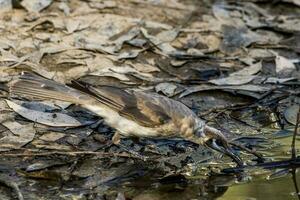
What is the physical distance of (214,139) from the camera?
250 inches

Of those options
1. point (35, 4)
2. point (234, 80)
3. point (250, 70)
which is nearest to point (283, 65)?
point (250, 70)

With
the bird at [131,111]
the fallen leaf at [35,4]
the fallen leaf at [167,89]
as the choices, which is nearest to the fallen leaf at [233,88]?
the fallen leaf at [167,89]

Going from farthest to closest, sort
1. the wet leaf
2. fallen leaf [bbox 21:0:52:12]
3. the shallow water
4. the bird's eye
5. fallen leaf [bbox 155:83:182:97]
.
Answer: fallen leaf [bbox 21:0:52:12]
fallen leaf [bbox 155:83:182:97]
the wet leaf
the bird's eye
the shallow water

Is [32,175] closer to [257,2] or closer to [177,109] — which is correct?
[177,109]

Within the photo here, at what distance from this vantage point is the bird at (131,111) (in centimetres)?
619

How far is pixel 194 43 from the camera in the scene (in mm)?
9117

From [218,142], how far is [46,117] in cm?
163

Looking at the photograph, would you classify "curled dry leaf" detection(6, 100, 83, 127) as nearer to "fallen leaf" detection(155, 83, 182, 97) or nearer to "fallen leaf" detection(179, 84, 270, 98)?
"fallen leaf" detection(155, 83, 182, 97)

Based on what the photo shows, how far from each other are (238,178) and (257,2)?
16.3 ft

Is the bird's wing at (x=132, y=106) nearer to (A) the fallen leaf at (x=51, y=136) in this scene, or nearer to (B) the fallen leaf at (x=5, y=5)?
(A) the fallen leaf at (x=51, y=136)

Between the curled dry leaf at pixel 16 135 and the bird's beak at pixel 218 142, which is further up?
the bird's beak at pixel 218 142

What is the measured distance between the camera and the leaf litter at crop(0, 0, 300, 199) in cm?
610

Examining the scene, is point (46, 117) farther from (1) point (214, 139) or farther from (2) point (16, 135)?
(1) point (214, 139)

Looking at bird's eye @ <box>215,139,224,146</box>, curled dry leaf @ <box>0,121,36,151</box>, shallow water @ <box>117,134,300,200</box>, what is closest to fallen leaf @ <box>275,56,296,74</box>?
bird's eye @ <box>215,139,224,146</box>
